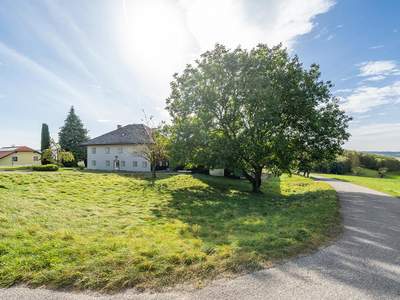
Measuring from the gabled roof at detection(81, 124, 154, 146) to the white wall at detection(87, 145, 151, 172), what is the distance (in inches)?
30.7

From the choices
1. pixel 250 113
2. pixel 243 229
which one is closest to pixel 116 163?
pixel 250 113

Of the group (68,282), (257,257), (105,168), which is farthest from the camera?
(105,168)

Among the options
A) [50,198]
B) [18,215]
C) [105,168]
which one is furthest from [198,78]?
[105,168]

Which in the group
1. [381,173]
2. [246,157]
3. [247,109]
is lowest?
[381,173]

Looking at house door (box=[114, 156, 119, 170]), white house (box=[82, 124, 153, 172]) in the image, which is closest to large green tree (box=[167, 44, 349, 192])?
white house (box=[82, 124, 153, 172])

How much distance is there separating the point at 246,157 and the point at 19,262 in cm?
1455

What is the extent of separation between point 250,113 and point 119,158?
78.7 feet

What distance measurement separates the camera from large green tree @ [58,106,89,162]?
4691 cm

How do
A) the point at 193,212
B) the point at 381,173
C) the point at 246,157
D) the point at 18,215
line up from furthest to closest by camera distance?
the point at 381,173
the point at 246,157
the point at 193,212
the point at 18,215

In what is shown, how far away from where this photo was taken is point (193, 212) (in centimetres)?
1170

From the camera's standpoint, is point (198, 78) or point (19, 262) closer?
point (19, 262)

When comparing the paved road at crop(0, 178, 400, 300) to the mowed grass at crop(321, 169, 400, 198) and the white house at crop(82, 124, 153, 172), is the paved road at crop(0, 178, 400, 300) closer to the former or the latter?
the mowed grass at crop(321, 169, 400, 198)

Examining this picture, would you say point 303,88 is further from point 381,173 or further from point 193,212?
point 381,173

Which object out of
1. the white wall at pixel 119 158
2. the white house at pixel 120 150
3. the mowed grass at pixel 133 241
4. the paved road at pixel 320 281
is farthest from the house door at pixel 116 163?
the paved road at pixel 320 281
